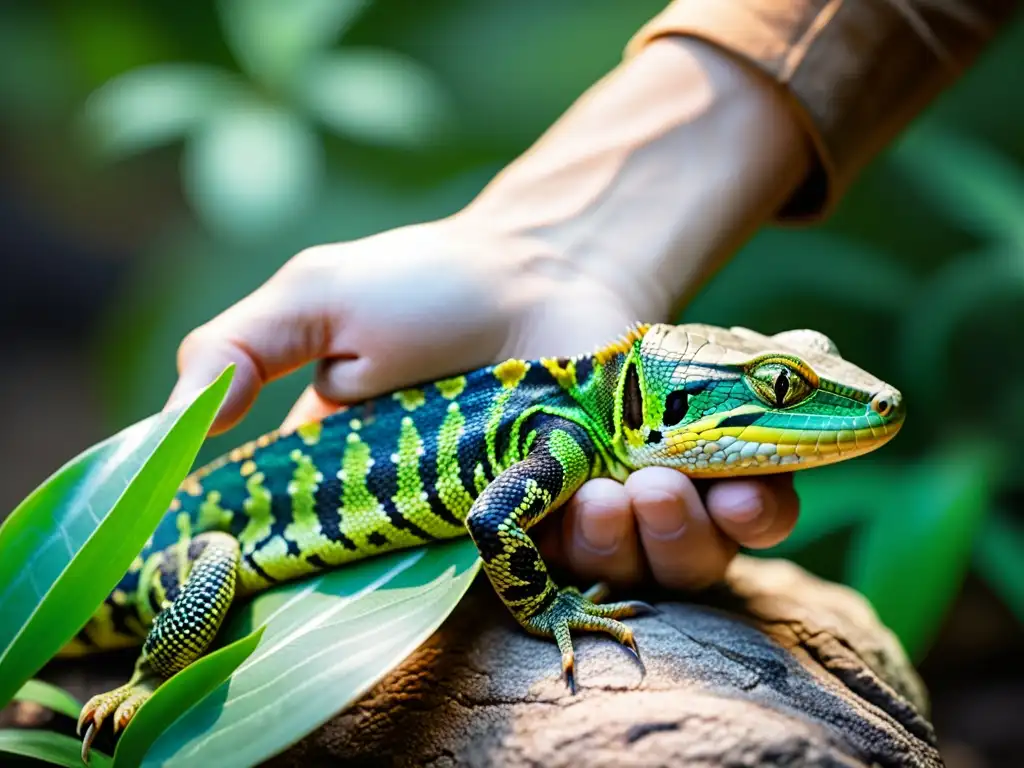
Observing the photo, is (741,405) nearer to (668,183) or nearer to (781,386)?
(781,386)

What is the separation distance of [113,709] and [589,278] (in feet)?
5.60

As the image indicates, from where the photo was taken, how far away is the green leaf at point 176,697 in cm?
178

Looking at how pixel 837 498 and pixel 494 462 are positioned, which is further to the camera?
pixel 837 498

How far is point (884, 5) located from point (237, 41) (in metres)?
3.06

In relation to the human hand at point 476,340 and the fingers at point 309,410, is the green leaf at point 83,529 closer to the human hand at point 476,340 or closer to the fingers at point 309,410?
the human hand at point 476,340

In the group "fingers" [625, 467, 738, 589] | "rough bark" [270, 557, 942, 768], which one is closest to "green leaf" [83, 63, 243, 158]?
"rough bark" [270, 557, 942, 768]

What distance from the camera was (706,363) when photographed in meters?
2.19

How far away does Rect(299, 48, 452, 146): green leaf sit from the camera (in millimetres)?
4383

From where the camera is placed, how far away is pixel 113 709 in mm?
2146

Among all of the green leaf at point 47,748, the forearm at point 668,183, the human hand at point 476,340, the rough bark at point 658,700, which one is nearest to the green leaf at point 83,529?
the green leaf at point 47,748

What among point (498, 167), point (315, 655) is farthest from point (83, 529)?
point (498, 167)

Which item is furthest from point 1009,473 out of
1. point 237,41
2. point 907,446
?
point 237,41

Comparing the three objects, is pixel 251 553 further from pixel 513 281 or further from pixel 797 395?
pixel 797 395

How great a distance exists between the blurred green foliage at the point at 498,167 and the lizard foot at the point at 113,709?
2.36 m
